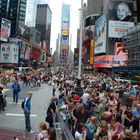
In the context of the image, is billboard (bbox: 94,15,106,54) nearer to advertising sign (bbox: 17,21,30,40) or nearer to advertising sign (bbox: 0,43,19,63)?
advertising sign (bbox: 0,43,19,63)

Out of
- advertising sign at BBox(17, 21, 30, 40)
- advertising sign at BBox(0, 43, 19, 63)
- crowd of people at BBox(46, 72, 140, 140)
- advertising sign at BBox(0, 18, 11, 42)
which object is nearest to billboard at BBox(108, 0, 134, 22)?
advertising sign at BBox(0, 18, 11, 42)

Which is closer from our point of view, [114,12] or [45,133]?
[45,133]

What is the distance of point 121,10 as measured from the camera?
83.1m

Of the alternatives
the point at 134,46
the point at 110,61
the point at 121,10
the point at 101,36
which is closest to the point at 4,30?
the point at 101,36

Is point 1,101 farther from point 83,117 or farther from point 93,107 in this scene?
point 83,117

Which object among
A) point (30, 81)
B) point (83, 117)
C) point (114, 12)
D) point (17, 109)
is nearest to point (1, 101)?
point (17, 109)

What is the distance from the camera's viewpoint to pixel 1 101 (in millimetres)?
19047

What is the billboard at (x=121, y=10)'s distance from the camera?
269 feet

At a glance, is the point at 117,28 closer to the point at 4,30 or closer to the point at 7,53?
the point at 4,30

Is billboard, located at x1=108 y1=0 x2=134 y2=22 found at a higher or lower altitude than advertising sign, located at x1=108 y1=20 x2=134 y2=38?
higher

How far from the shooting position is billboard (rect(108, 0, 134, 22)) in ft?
269

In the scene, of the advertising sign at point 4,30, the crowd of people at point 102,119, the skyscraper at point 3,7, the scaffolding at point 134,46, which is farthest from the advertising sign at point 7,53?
the crowd of people at point 102,119

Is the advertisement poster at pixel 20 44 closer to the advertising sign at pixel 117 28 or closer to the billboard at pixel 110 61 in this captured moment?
the billboard at pixel 110 61

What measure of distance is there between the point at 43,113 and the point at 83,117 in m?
8.47
